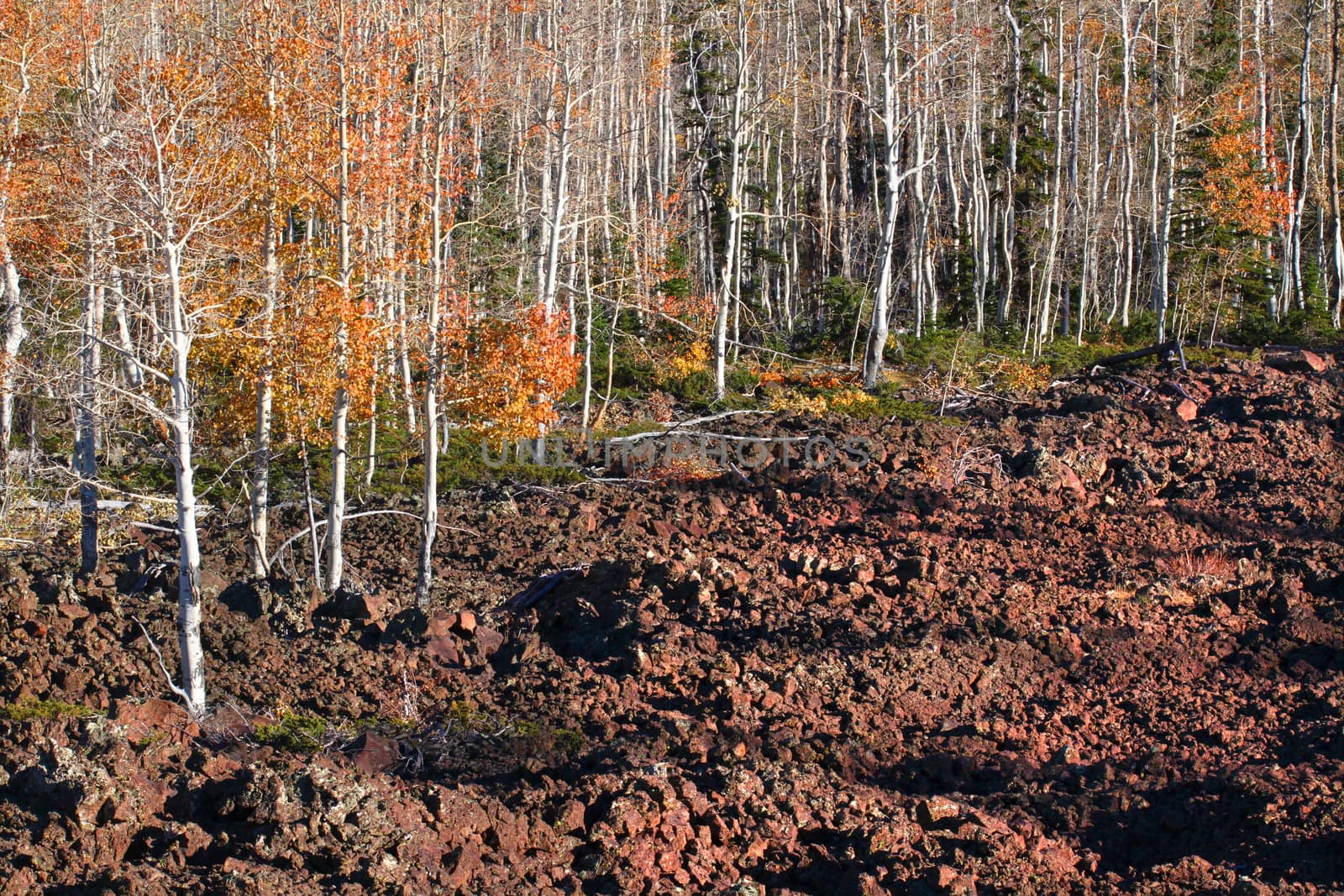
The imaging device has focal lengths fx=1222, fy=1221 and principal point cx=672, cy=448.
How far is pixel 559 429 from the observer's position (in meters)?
18.5

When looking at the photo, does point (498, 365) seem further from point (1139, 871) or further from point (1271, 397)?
point (1271, 397)

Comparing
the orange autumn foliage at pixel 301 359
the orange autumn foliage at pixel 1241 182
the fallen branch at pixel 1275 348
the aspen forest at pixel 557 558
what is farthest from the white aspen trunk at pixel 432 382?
the orange autumn foliage at pixel 1241 182

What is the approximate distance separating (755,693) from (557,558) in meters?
4.17

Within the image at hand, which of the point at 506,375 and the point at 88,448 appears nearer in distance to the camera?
the point at 506,375

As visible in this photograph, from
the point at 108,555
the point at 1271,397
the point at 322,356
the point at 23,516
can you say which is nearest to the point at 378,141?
the point at 322,356

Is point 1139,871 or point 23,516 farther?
point 23,516

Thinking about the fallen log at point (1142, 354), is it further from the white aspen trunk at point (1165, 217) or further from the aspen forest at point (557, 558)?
the white aspen trunk at point (1165, 217)

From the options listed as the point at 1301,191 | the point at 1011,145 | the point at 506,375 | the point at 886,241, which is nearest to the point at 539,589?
the point at 506,375

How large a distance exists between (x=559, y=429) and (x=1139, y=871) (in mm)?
12793

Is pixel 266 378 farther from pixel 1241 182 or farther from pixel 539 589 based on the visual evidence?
pixel 1241 182

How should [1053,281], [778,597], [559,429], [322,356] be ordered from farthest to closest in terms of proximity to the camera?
A: 1. [1053,281]
2. [559,429]
3. [322,356]
4. [778,597]

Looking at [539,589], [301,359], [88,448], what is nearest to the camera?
[539,589]

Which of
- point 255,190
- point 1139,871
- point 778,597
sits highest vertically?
point 255,190

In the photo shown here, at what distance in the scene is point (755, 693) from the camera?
8.76m
